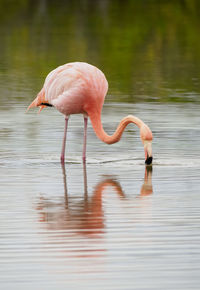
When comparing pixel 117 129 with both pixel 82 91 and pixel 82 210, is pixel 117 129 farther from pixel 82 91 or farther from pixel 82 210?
pixel 82 210

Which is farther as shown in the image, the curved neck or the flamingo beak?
the curved neck

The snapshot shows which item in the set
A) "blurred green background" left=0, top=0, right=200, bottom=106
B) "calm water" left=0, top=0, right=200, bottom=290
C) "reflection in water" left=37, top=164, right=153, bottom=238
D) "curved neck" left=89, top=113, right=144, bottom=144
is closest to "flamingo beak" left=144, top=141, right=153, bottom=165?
"calm water" left=0, top=0, right=200, bottom=290

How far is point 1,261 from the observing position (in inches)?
313

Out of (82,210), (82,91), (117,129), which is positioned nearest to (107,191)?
(82,210)

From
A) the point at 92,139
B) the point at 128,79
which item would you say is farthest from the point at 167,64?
the point at 92,139

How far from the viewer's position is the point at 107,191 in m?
11.0

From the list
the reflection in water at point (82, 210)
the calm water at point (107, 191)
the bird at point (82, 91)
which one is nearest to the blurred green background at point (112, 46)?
the calm water at point (107, 191)

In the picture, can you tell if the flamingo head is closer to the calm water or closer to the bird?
the calm water

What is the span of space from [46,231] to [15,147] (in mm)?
4930

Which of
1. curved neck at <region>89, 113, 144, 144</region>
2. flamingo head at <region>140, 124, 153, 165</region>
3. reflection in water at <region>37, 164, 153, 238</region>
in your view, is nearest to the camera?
reflection in water at <region>37, 164, 153, 238</region>

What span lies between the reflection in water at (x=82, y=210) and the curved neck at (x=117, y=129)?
3.55 ft

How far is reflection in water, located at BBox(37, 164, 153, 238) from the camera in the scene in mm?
9141

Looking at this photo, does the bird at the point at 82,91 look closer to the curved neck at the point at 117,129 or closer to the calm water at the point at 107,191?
the curved neck at the point at 117,129

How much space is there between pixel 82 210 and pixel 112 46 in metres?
24.0
